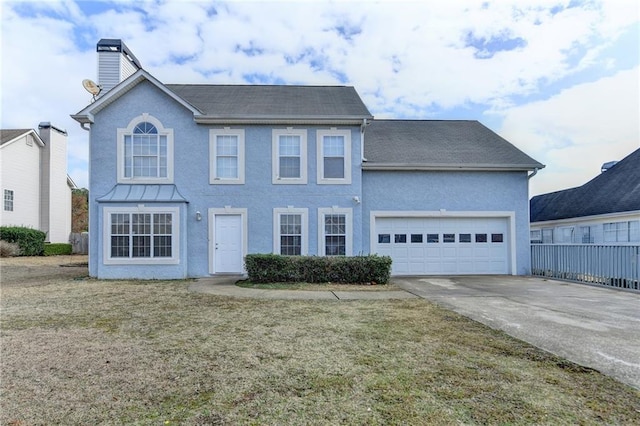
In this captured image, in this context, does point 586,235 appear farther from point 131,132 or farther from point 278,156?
point 131,132

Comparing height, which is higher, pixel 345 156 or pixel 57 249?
pixel 345 156

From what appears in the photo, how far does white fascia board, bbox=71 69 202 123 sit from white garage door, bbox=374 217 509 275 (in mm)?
8475

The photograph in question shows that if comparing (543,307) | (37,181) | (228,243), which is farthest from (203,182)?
(37,181)

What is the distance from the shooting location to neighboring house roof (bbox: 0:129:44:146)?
23.1m

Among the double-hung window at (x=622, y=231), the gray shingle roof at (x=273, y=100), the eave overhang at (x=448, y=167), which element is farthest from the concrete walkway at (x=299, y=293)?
the double-hung window at (x=622, y=231)

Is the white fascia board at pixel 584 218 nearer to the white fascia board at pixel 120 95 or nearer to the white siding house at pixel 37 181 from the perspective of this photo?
the white fascia board at pixel 120 95

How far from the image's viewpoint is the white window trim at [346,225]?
13711 mm

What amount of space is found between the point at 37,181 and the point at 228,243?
66.0 feet

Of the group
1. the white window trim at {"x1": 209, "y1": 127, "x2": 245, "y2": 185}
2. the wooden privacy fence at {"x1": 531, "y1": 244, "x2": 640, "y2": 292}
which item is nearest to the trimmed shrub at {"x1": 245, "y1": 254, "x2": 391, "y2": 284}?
the white window trim at {"x1": 209, "y1": 127, "x2": 245, "y2": 185}

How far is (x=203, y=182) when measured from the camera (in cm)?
1357

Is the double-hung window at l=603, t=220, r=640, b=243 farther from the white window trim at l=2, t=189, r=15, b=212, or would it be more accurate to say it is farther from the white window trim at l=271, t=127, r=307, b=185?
the white window trim at l=2, t=189, r=15, b=212

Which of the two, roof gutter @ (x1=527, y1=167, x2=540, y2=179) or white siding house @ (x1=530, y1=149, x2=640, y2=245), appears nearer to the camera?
roof gutter @ (x1=527, y1=167, x2=540, y2=179)

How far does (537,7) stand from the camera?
448 inches

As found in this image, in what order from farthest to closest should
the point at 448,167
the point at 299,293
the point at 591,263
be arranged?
the point at 448,167
the point at 591,263
the point at 299,293
